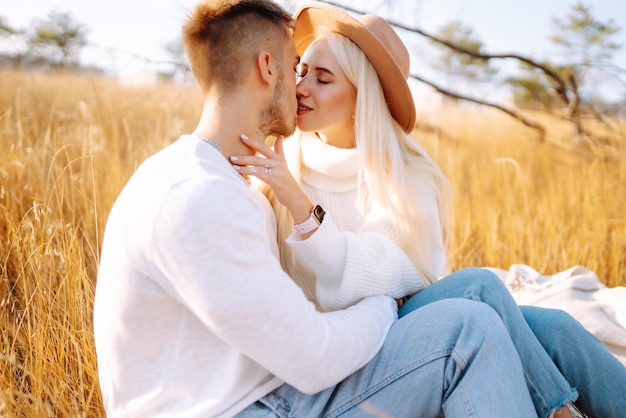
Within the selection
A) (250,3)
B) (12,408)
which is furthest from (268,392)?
(250,3)

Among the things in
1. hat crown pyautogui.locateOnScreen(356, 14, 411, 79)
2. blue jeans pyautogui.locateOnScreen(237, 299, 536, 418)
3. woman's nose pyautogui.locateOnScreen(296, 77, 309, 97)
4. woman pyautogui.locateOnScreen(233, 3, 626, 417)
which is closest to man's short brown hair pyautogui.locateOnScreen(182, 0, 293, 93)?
woman pyautogui.locateOnScreen(233, 3, 626, 417)

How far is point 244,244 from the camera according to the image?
133 cm

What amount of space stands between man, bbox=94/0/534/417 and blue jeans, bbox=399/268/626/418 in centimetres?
36

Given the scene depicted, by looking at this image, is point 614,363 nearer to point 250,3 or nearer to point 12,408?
point 250,3

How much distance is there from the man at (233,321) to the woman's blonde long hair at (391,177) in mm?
608

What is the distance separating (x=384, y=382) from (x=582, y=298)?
6.28 ft

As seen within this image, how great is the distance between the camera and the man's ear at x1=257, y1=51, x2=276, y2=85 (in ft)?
5.82

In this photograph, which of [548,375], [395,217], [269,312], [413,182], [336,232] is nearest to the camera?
[269,312]

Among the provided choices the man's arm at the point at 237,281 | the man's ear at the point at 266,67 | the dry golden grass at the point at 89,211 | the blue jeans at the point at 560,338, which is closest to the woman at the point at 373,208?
the blue jeans at the point at 560,338

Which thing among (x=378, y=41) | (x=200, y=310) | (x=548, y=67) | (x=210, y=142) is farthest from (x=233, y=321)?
(x=548, y=67)

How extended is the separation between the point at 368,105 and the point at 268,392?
4.50 ft

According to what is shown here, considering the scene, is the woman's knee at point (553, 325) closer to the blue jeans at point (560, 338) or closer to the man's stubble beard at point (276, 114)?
the blue jeans at point (560, 338)

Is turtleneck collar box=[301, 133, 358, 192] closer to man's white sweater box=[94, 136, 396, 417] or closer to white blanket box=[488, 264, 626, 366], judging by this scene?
man's white sweater box=[94, 136, 396, 417]

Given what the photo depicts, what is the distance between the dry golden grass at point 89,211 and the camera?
2049mm
